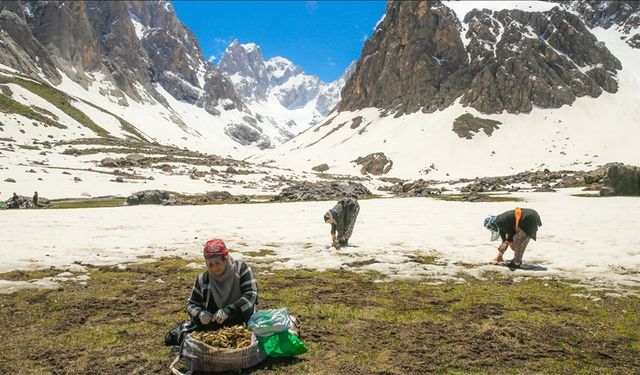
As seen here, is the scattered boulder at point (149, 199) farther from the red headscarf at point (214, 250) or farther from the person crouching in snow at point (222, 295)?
the red headscarf at point (214, 250)

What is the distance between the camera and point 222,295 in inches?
329

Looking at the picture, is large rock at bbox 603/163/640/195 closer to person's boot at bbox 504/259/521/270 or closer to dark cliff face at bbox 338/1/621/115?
person's boot at bbox 504/259/521/270

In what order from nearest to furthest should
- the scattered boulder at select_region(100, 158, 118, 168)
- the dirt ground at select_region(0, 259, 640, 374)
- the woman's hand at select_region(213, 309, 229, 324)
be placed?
the dirt ground at select_region(0, 259, 640, 374), the woman's hand at select_region(213, 309, 229, 324), the scattered boulder at select_region(100, 158, 118, 168)

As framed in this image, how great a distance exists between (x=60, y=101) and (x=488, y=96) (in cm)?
15379

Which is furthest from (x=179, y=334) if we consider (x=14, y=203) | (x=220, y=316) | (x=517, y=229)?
(x=14, y=203)

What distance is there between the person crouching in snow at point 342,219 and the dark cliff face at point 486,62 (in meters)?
135

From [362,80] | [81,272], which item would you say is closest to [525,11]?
[362,80]

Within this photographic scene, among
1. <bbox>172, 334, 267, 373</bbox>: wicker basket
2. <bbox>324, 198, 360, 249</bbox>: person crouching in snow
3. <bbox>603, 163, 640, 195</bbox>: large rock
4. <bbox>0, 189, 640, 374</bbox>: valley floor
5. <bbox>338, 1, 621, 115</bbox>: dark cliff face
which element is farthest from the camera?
<bbox>338, 1, 621, 115</bbox>: dark cliff face

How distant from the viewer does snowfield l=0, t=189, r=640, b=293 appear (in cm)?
1512

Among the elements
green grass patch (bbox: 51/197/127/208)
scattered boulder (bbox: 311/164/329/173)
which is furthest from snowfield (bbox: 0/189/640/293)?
scattered boulder (bbox: 311/164/329/173)

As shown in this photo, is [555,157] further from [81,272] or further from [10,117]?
[10,117]

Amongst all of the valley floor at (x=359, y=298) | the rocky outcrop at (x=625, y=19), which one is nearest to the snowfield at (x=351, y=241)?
the valley floor at (x=359, y=298)

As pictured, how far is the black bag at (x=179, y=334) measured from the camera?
8.28 m

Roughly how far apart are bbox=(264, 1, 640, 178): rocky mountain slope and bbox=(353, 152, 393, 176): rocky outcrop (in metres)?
0.56
